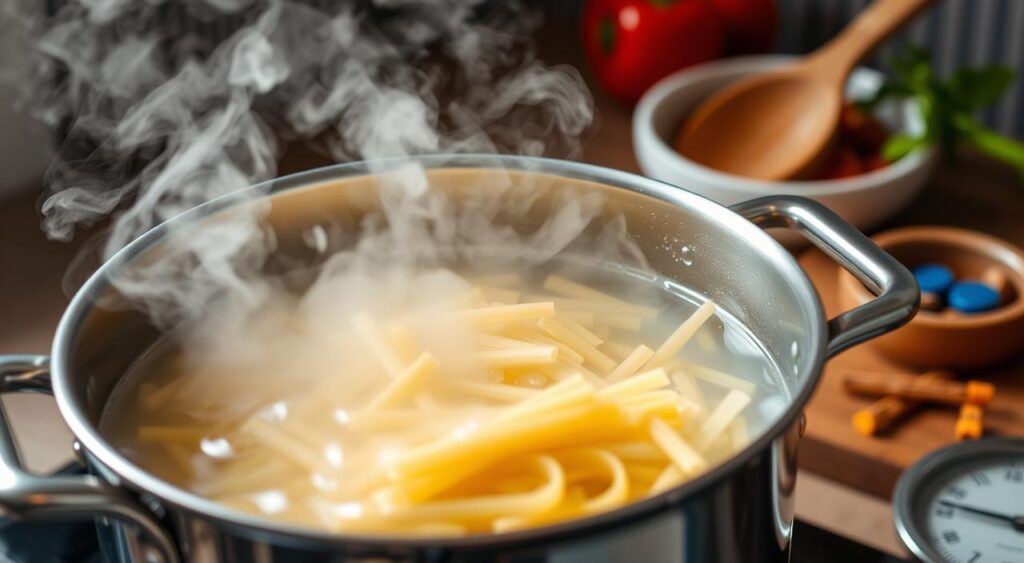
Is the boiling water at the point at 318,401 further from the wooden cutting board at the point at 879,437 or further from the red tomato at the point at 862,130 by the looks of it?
the red tomato at the point at 862,130

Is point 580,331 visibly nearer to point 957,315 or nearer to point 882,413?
point 882,413

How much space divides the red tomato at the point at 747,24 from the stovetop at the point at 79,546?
104 centimetres

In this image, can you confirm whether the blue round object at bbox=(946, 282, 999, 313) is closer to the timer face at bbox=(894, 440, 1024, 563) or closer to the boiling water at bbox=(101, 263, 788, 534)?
the timer face at bbox=(894, 440, 1024, 563)

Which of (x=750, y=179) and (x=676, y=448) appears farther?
(x=750, y=179)

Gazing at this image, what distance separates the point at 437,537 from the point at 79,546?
49 cm

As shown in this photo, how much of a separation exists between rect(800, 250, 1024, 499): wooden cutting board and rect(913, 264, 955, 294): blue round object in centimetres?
10

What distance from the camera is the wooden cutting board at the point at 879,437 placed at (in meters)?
1.04

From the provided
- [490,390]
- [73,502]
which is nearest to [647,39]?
[490,390]

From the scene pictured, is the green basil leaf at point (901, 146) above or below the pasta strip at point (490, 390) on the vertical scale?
below

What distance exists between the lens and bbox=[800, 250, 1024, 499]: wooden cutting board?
1.04m

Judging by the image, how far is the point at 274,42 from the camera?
155 centimetres

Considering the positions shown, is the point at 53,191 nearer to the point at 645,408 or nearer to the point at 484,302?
the point at 484,302

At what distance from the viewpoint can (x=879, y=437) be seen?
41.4 inches

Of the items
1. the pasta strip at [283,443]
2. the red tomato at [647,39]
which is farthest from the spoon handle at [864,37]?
the pasta strip at [283,443]
